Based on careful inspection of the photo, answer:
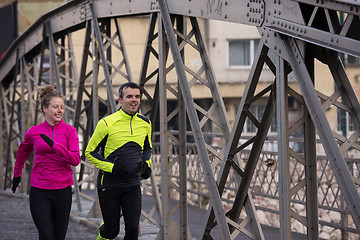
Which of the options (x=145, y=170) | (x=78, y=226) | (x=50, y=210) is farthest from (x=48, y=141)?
(x=78, y=226)

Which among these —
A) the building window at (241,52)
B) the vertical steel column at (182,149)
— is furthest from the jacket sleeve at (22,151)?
the building window at (241,52)

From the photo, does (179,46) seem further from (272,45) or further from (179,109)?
(272,45)

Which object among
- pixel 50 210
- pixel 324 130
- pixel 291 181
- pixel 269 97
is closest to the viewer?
pixel 324 130

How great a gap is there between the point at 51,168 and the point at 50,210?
1.32 feet

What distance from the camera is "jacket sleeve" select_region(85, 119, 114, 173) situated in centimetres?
756

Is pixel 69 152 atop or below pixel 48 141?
below

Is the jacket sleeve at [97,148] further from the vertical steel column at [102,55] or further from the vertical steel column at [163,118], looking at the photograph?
the vertical steel column at [102,55]

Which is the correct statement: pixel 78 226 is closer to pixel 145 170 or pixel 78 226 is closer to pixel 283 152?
pixel 145 170

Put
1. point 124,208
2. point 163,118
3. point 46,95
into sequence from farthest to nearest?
point 163,118, point 124,208, point 46,95

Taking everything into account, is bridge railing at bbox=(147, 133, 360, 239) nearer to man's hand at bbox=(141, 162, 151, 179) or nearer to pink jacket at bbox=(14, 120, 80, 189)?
man's hand at bbox=(141, 162, 151, 179)

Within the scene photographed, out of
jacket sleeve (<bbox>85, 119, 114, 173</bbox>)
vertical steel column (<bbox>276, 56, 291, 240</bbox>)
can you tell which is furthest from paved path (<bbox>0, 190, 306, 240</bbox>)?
vertical steel column (<bbox>276, 56, 291, 240</bbox>)

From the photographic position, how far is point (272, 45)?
→ 674 centimetres

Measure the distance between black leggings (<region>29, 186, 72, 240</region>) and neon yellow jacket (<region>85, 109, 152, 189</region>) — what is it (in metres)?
0.42

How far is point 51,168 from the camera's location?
24.3 ft
